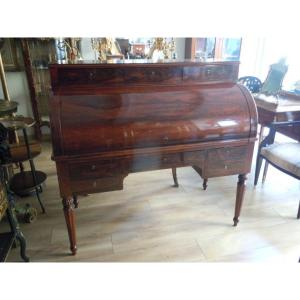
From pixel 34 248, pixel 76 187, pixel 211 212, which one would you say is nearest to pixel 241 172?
pixel 211 212

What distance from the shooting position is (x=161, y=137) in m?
1.46

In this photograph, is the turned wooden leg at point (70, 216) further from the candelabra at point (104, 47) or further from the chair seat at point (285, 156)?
the candelabra at point (104, 47)

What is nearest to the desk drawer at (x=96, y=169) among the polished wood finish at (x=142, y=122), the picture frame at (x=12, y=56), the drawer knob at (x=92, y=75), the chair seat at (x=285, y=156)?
the polished wood finish at (x=142, y=122)

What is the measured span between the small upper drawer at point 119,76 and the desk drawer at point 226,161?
0.53 metres

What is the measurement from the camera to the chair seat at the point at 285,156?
1.87 metres

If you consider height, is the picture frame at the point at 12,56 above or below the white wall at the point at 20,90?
above

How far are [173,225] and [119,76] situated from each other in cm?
112

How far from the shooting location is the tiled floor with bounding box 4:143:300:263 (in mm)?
1662

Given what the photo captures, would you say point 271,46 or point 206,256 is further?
point 271,46

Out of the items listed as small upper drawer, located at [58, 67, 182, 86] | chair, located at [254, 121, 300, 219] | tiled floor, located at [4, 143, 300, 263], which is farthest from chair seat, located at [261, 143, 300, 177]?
small upper drawer, located at [58, 67, 182, 86]

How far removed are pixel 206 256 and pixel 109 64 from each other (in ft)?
4.33

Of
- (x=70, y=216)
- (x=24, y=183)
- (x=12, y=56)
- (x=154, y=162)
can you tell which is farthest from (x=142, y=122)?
(x=12, y=56)

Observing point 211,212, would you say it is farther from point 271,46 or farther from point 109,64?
point 271,46
